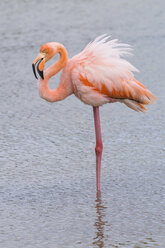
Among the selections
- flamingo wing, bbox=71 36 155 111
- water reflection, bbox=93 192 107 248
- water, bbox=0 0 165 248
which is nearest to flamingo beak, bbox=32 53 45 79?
flamingo wing, bbox=71 36 155 111

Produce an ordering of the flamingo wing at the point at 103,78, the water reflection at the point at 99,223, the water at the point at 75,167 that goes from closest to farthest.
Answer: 1. the water reflection at the point at 99,223
2. the water at the point at 75,167
3. the flamingo wing at the point at 103,78

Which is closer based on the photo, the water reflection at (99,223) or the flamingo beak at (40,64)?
the water reflection at (99,223)

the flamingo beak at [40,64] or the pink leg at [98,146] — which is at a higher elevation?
the flamingo beak at [40,64]

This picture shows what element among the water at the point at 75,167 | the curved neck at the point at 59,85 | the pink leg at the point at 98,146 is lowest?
the water at the point at 75,167

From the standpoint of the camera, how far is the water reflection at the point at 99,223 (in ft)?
16.8

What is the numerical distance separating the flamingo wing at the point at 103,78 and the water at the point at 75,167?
82cm

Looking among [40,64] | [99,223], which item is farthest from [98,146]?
[99,223]

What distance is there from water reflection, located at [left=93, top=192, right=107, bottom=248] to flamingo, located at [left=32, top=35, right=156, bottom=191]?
1.16 feet

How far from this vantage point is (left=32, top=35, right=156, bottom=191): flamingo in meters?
6.36

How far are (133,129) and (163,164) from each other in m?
1.30

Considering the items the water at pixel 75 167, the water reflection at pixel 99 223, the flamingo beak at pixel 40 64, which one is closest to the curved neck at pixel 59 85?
the flamingo beak at pixel 40 64

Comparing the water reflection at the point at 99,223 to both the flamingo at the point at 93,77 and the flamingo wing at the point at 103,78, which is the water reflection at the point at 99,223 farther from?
the flamingo wing at the point at 103,78

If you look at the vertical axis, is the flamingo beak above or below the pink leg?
above

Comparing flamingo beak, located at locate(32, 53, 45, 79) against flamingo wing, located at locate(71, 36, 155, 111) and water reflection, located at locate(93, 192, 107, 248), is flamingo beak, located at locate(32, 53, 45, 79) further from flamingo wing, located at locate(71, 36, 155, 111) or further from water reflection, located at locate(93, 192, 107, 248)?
water reflection, located at locate(93, 192, 107, 248)
